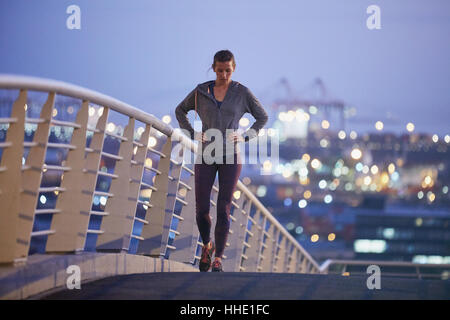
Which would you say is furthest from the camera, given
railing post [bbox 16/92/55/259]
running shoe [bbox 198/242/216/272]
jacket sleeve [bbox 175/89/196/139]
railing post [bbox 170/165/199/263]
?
railing post [bbox 170/165/199/263]

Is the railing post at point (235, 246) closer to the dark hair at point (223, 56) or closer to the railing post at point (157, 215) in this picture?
the railing post at point (157, 215)

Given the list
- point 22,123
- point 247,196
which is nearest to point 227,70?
point 22,123

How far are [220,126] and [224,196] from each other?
582 mm

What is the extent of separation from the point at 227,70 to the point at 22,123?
202 centimetres

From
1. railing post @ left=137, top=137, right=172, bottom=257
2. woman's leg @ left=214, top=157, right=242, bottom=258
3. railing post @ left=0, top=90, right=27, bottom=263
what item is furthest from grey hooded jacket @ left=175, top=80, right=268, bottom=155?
railing post @ left=0, top=90, right=27, bottom=263

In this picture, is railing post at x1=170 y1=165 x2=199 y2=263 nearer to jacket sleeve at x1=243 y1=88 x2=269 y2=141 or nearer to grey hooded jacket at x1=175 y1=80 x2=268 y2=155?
jacket sleeve at x1=243 y1=88 x2=269 y2=141

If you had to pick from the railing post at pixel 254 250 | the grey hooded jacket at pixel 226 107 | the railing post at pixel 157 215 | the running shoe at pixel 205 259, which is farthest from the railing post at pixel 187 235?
the railing post at pixel 254 250

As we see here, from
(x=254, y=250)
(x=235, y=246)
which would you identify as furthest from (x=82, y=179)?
(x=254, y=250)

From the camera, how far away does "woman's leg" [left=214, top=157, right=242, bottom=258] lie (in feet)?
19.6

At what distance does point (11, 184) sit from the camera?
4.22 m

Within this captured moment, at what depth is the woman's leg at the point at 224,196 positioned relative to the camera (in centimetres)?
597
